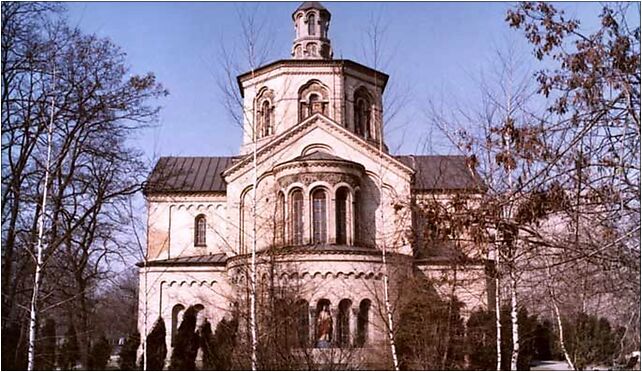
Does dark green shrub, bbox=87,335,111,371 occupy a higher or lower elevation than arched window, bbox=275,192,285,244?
lower

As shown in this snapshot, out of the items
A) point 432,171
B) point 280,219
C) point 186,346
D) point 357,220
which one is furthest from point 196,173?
point 432,171

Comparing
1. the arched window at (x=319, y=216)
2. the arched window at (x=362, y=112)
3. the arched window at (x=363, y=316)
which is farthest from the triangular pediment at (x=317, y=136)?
the arched window at (x=363, y=316)

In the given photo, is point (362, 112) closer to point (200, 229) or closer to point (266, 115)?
point (266, 115)

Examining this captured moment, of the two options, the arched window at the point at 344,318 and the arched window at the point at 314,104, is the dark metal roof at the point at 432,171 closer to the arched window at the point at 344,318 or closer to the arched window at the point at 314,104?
the arched window at the point at 314,104

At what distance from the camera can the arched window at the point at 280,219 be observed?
79.6 feet

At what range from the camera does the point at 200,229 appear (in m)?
33.0

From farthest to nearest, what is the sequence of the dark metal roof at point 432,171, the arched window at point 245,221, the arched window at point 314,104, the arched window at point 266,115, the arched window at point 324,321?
the arched window at point 314,104, the arched window at point 266,115, the dark metal roof at point 432,171, the arched window at point 245,221, the arched window at point 324,321

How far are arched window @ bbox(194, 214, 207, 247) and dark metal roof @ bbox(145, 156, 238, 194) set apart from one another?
1.40 metres

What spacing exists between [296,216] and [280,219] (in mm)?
1102

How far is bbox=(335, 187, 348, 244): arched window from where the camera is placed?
27000mm

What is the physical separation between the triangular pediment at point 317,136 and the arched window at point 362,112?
3.57 metres

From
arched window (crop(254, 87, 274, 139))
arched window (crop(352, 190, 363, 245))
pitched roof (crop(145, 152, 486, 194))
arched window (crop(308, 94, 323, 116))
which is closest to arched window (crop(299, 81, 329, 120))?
arched window (crop(308, 94, 323, 116))

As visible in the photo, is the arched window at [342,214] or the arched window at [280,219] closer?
the arched window at [280,219]

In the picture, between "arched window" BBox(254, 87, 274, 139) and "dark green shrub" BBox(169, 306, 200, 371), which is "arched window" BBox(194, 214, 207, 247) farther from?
"dark green shrub" BBox(169, 306, 200, 371)
